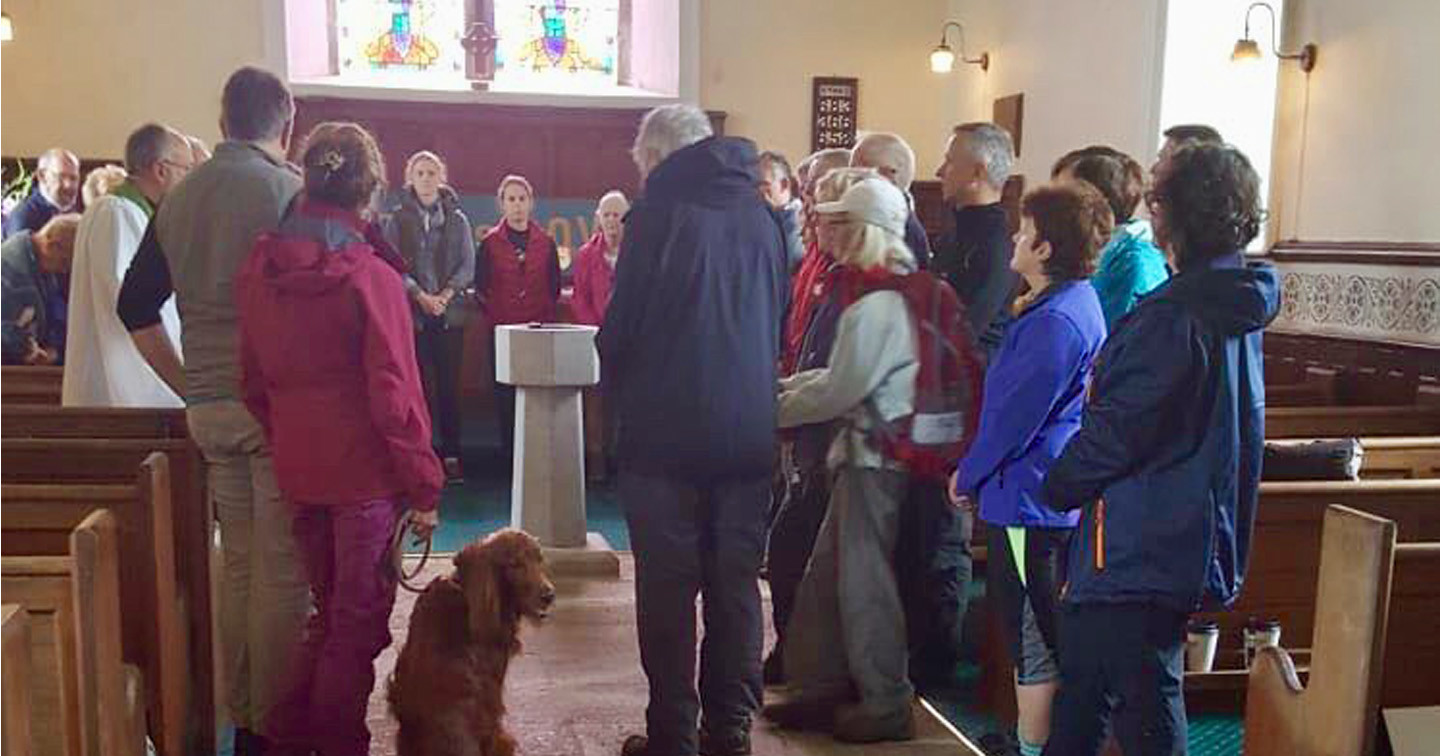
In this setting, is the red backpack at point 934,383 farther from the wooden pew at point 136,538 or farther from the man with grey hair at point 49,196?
the man with grey hair at point 49,196

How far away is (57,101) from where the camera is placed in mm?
8000

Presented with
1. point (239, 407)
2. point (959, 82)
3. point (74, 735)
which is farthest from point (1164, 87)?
point (74, 735)

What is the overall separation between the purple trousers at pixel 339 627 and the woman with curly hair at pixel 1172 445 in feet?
4.46

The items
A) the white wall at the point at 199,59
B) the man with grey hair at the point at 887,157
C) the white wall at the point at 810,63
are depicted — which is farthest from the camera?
the white wall at the point at 810,63

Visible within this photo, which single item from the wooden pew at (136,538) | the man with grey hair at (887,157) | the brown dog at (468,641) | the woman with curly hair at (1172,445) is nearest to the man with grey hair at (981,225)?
the man with grey hair at (887,157)

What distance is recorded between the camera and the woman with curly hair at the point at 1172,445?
77.9 inches

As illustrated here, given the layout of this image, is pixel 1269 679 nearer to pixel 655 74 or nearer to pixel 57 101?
pixel 655 74

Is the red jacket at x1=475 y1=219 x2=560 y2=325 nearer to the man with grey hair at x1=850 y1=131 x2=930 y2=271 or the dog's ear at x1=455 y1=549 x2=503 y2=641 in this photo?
the man with grey hair at x1=850 y1=131 x2=930 y2=271

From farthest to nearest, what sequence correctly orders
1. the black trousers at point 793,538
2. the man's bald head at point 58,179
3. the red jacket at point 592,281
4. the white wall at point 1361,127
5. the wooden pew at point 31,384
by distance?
the red jacket at point 592,281, the man's bald head at point 58,179, the white wall at point 1361,127, the wooden pew at point 31,384, the black trousers at point 793,538


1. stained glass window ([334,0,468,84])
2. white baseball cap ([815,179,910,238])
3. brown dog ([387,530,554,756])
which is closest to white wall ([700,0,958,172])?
stained glass window ([334,0,468,84])

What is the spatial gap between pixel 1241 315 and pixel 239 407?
1949 millimetres

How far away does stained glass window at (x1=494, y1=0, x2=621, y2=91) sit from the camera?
9102mm

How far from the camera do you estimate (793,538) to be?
3209mm

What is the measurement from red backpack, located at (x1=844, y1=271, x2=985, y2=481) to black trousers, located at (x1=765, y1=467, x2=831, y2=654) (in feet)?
1.13
